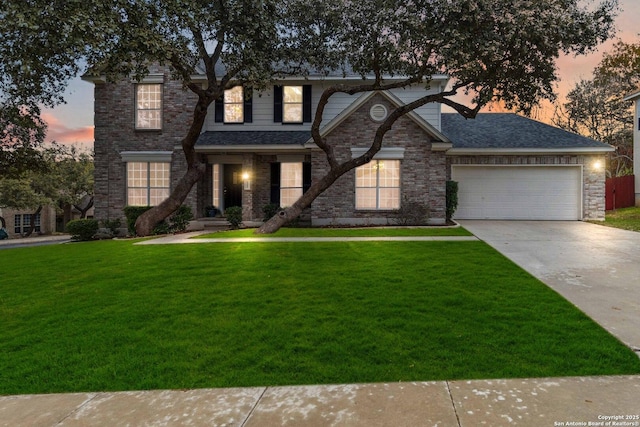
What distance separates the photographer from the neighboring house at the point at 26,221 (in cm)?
3794

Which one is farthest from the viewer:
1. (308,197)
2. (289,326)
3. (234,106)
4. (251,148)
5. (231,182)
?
(231,182)

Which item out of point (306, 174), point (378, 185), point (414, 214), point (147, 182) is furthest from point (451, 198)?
point (147, 182)

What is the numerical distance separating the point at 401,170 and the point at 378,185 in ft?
3.69

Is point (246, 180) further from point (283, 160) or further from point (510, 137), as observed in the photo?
point (510, 137)

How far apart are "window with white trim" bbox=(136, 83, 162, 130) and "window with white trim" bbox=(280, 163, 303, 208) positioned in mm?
6170

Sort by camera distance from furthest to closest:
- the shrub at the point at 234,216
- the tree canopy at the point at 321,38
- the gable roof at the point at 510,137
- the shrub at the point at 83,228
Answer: the gable roof at the point at 510,137 → the shrub at the point at 234,216 → the shrub at the point at 83,228 → the tree canopy at the point at 321,38

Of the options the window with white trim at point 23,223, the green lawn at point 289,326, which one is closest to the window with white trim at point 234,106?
the green lawn at point 289,326

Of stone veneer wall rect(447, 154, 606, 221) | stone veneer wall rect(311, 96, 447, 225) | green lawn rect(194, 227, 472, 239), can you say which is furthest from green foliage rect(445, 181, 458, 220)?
stone veneer wall rect(447, 154, 606, 221)

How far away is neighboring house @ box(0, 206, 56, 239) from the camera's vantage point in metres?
37.9

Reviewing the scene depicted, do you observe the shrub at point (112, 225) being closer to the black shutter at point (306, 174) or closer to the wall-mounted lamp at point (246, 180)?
the wall-mounted lamp at point (246, 180)

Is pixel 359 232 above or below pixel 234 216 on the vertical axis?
below

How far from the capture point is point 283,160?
17.9 m

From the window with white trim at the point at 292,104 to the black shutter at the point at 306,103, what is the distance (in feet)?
0.50

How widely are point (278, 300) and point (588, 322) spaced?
170 inches
